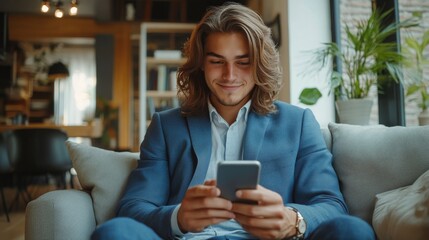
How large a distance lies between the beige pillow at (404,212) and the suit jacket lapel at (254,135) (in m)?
0.43

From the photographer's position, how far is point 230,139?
1.51 meters

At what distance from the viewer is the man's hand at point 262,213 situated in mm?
1047

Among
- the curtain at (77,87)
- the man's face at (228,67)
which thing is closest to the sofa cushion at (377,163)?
the man's face at (228,67)

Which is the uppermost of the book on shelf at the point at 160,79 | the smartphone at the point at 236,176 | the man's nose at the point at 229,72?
the book on shelf at the point at 160,79

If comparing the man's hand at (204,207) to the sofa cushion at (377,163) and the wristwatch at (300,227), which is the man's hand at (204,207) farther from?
the sofa cushion at (377,163)

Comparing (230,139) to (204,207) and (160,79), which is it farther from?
(160,79)

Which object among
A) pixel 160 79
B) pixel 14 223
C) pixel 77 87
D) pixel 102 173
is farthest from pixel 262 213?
pixel 77 87

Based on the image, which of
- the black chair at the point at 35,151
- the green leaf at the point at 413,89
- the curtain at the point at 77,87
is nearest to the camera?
the green leaf at the point at 413,89

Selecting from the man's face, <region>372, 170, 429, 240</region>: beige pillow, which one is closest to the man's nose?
the man's face

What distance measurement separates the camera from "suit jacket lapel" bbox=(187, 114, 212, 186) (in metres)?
1.43

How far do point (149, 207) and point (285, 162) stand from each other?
46 centimetres

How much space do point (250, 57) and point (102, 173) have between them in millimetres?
677

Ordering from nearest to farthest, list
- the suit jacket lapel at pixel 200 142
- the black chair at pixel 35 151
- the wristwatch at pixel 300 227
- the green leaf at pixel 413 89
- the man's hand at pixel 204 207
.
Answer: the man's hand at pixel 204 207
the wristwatch at pixel 300 227
the suit jacket lapel at pixel 200 142
the green leaf at pixel 413 89
the black chair at pixel 35 151

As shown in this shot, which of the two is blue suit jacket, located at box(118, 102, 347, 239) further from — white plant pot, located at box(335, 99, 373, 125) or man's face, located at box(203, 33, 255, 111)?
white plant pot, located at box(335, 99, 373, 125)
